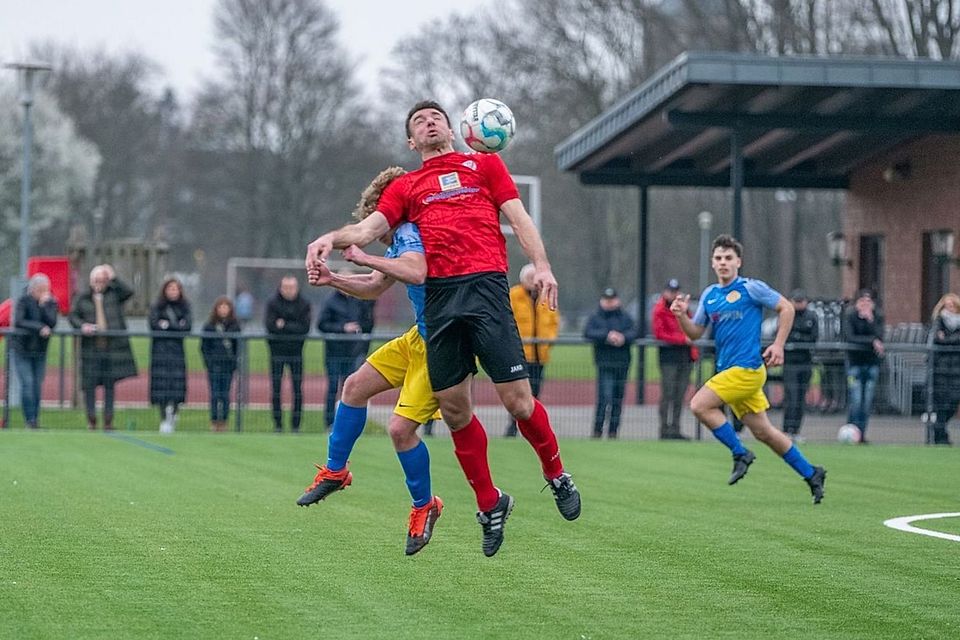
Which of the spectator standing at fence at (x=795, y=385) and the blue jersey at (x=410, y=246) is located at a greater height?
the blue jersey at (x=410, y=246)

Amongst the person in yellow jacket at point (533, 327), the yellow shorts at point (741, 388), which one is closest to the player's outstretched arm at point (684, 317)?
the yellow shorts at point (741, 388)

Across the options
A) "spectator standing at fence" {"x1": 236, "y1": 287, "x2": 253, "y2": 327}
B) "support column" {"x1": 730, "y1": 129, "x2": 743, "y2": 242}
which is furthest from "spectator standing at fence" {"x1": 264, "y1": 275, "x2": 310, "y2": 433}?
"spectator standing at fence" {"x1": 236, "y1": 287, "x2": 253, "y2": 327}

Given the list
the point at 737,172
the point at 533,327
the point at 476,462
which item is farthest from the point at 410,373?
the point at 737,172

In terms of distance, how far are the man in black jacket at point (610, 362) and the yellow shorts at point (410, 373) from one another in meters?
10.4

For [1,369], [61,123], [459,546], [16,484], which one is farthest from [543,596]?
[61,123]

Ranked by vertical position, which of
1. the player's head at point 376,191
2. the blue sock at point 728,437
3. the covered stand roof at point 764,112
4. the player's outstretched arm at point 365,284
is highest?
the covered stand roof at point 764,112

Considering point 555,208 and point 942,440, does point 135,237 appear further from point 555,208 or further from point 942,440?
point 942,440

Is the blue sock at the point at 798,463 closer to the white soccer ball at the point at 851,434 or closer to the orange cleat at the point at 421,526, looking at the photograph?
the orange cleat at the point at 421,526

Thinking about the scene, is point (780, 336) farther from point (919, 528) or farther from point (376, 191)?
point (376, 191)

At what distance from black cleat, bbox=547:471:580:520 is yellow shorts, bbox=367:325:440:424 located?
0.73 m

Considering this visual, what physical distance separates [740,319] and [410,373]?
14.5ft

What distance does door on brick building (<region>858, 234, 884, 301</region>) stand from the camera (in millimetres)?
27812

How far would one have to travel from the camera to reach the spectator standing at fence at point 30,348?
18172 mm

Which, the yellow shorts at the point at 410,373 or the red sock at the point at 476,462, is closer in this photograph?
the red sock at the point at 476,462
